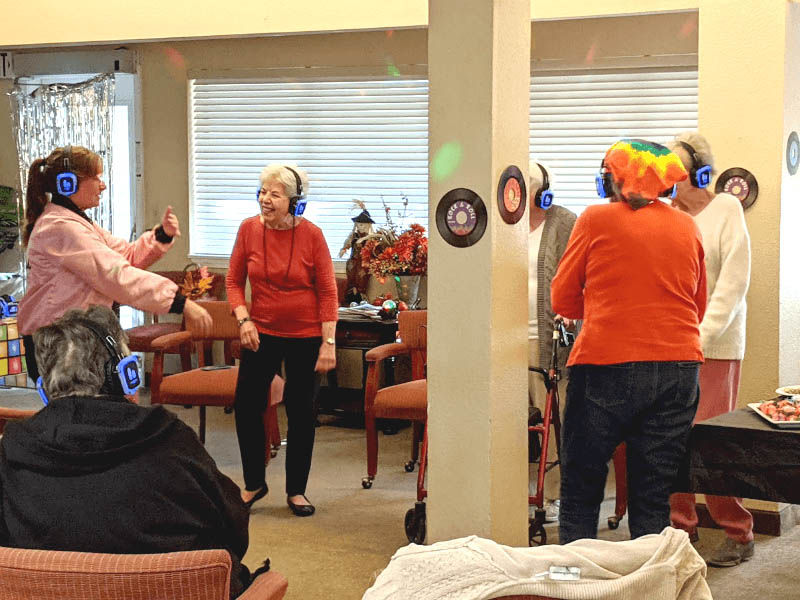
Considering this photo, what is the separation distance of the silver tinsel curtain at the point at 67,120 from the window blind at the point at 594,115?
3.38 metres

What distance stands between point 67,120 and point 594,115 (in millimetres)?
4186

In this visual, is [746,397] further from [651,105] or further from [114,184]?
[114,184]

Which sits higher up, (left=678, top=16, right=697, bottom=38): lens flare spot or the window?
(left=678, top=16, right=697, bottom=38): lens flare spot

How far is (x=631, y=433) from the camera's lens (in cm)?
357

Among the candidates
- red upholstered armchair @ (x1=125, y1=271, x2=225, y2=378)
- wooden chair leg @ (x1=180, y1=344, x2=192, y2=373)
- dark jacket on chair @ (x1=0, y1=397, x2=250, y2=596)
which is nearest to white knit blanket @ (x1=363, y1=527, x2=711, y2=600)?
dark jacket on chair @ (x1=0, y1=397, x2=250, y2=596)

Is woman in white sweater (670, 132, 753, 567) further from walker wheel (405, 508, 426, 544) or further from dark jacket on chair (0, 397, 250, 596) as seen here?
dark jacket on chair (0, 397, 250, 596)

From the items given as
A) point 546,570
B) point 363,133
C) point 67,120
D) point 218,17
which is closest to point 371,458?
point 363,133

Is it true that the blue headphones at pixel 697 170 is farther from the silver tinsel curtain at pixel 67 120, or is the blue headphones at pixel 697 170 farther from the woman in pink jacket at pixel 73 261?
the silver tinsel curtain at pixel 67 120

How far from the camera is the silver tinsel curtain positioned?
8664mm

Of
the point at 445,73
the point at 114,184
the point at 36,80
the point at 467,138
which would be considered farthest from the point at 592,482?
the point at 36,80

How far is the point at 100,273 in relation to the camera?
4.15 metres

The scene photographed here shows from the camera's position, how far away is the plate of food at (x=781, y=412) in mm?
3319

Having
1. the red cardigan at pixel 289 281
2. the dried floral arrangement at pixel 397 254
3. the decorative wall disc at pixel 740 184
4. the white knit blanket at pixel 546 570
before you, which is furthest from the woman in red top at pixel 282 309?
the white knit blanket at pixel 546 570

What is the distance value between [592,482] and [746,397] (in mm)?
1687
